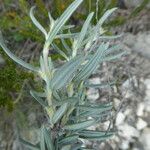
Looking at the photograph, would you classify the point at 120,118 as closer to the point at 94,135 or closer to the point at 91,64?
the point at 94,135

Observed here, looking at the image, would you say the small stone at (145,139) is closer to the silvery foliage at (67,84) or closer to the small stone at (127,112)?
the small stone at (127,112)

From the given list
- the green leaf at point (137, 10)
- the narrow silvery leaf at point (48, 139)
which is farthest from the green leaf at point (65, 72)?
the green leaf at point (137, 10)

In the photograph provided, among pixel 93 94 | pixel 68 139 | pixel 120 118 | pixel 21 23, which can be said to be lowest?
pixel 68 139

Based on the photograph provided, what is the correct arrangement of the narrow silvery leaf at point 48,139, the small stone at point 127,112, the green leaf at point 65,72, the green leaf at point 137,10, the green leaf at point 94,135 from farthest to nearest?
1. the green leaf at point 137,10
2. the small stone at point 127,112
3. the green leaf at point 94,135
4. the narrow silvery leaf at point 48,139
5. the green leaf at point 65,72

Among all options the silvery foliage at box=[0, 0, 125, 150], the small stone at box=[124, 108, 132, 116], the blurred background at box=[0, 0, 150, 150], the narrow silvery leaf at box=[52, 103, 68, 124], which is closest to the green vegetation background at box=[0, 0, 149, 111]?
the blurred background at box=[0, 0, 150, 150]

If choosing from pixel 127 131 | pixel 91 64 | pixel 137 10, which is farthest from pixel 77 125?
pixel 137 10

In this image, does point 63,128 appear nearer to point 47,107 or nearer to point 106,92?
point 47,107
